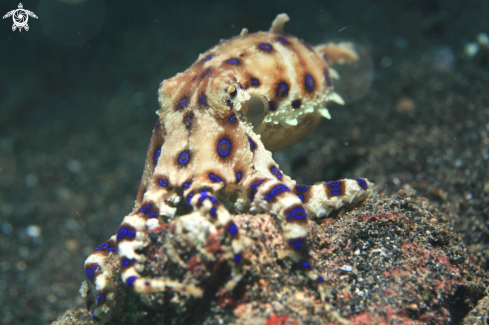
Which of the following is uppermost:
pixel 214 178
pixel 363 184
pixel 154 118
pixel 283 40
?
pixel 154 118

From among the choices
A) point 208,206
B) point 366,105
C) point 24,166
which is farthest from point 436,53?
point 24,166

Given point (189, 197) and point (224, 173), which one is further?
point (224, 173)

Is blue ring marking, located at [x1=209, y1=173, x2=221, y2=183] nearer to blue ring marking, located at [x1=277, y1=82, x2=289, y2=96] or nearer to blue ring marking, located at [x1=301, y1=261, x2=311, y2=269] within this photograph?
blue ring marking, located at [x1=301, y1=261, x2=311, y2=269]

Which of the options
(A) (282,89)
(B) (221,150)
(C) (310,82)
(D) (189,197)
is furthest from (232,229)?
(C) (310,82)

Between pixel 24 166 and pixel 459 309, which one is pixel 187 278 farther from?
pixel 24 166

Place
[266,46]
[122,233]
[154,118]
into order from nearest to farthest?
[122,233] → [266,46] → [154,118]

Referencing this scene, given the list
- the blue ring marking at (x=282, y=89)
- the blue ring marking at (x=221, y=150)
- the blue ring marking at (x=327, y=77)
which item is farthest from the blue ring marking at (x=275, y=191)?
the blue ring marking at (x=327, y=77)

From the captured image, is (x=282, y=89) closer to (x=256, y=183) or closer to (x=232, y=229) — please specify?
(x=256, y=183)

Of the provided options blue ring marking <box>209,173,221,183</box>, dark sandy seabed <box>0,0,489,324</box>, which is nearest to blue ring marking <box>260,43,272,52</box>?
blue ring marking <box>209,173,221,183</box>
